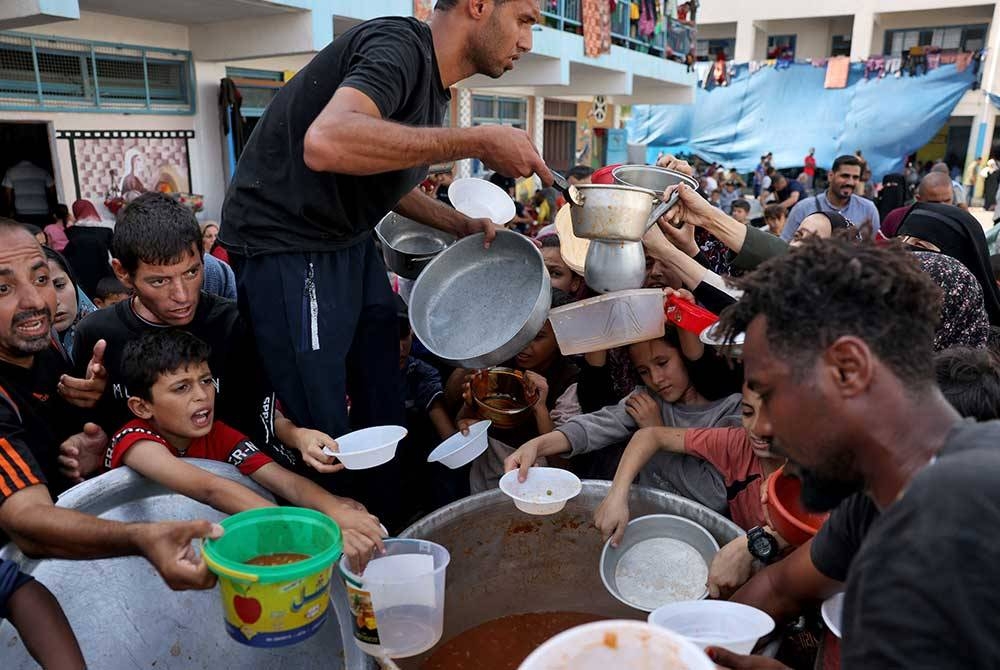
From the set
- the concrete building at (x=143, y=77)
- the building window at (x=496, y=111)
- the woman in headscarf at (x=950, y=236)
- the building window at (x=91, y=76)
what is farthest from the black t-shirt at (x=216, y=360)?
the building window at (x=496, y=111)

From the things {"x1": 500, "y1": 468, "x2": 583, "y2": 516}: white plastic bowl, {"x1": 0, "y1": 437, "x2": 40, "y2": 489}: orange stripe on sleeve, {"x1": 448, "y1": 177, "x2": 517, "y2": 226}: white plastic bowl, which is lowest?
{"x1": 500, "y1": 468, "x2": 583, "y2": 516}: white plastic bowl

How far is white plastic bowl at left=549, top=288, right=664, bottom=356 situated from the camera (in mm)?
2230

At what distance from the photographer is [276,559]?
1.45 m

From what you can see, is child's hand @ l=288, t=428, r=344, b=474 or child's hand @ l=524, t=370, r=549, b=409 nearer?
child's hand @ l=288, t=428, r=344, b=474

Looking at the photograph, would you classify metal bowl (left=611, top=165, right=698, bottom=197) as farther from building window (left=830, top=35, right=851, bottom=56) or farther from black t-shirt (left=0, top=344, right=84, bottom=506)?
building window (left=830, top=35, right=851, bottom=56)

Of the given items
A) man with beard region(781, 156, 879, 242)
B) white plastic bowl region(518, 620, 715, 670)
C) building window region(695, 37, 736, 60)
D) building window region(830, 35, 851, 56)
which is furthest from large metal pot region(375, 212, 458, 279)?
building window region(830, 35, 851, 56)

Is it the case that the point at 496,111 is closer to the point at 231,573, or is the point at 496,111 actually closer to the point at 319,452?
the point at 319,452

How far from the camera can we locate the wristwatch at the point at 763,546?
1833 mm

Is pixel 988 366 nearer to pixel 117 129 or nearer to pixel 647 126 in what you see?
pixel 117 129

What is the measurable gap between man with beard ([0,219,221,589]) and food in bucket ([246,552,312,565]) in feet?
0.38

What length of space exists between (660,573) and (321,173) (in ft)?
5.09

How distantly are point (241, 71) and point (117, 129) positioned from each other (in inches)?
64.3

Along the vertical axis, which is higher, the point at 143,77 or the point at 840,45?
the point at 840,45

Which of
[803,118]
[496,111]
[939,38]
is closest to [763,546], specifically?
[496,111]
